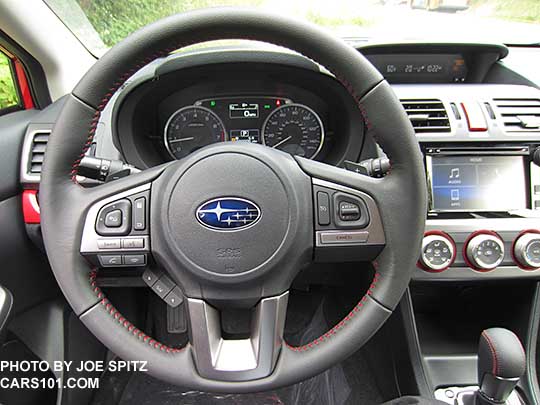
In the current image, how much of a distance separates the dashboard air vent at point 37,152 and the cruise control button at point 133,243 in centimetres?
57

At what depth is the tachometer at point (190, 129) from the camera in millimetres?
1623

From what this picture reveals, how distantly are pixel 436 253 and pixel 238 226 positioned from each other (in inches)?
27.8

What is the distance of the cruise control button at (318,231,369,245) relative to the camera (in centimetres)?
99

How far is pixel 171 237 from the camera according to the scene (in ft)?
3.13

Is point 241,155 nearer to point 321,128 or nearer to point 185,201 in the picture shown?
point 185,201

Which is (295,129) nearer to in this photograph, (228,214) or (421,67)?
(421,67)

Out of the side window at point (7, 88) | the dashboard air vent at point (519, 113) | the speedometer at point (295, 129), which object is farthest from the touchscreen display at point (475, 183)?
the side window at point (7, 88)

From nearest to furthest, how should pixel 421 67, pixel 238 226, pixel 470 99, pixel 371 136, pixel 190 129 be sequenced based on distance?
pixel 238 226 < pixel 371 136 < pixel 470 99 < pixel 190 129 < pixel 421 67

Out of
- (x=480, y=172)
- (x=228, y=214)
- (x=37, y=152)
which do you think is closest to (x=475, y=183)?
(x=480, y=172)

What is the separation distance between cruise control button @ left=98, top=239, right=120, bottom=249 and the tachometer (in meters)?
0.72

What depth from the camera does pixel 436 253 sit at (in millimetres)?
1359

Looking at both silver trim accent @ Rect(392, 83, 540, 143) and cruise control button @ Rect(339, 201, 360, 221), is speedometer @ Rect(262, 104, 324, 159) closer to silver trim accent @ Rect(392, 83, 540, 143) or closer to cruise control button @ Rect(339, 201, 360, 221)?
silver trim accent @ Rect(392, 83, 540, 143)

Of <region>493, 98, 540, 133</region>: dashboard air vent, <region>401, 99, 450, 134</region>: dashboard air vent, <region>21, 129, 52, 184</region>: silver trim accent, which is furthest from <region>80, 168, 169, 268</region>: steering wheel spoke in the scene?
<region>493, 98, 540, 133</region>: dashboard air vent

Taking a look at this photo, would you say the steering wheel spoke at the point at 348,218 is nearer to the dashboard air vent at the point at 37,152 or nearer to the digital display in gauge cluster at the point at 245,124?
the digital display in gauge cluster at the point at 245,124
